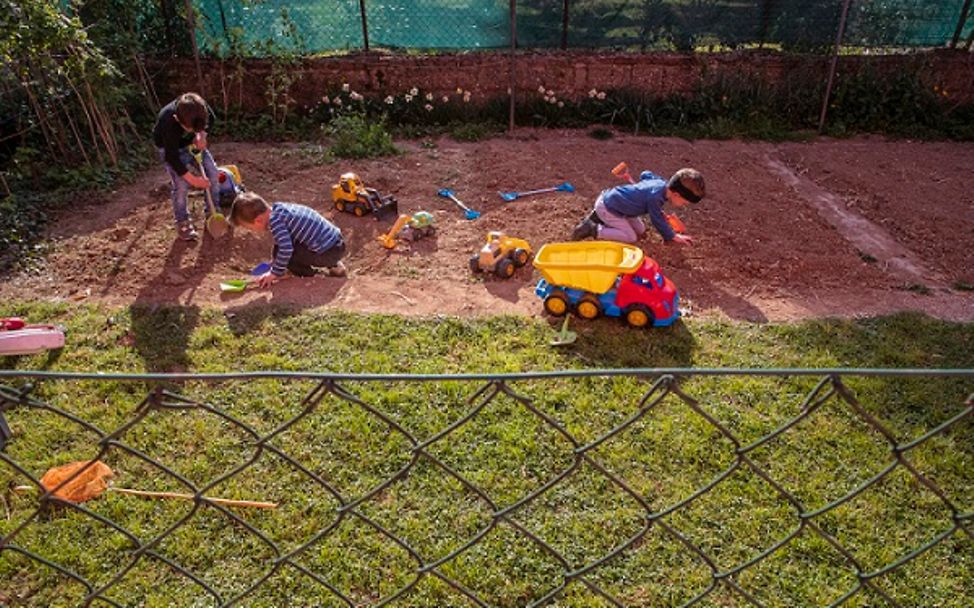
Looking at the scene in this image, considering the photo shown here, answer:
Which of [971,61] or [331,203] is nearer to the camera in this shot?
[331,203]

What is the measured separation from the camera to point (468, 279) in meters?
6.04

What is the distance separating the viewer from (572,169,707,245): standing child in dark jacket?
564cm

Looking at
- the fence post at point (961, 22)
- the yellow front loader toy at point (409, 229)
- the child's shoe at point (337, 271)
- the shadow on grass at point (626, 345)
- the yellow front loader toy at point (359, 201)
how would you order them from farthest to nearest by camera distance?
the fence post at point (961, 22)
the yellow front loader toy at point (359, 201)
the yellow front loader toy at point (409, 229)
the child's shoe at point (337, 271)
the shadow on grass at point (626, 345)

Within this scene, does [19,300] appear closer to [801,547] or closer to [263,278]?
[263,278]

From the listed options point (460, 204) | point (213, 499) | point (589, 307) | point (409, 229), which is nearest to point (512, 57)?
point (460, 204)

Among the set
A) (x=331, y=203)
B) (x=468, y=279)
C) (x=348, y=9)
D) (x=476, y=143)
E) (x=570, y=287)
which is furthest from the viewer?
(x=348, y=9)

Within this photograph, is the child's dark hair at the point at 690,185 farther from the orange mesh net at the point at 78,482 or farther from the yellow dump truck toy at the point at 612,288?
the orange mesh net at the point at 78,482

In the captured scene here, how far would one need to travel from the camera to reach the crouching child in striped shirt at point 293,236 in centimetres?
564

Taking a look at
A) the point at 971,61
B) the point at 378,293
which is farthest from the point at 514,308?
the point at 971,61

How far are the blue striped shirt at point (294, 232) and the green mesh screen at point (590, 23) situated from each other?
4489mm

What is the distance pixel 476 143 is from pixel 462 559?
640 cm

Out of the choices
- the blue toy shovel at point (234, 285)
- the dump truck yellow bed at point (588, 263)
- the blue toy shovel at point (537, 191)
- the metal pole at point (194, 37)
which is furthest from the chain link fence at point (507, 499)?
the metal pole at point (194, 37)

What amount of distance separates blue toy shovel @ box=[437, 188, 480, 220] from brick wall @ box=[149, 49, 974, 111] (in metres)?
2.78

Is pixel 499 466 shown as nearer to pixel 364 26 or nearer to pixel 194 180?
pixel 194 180
